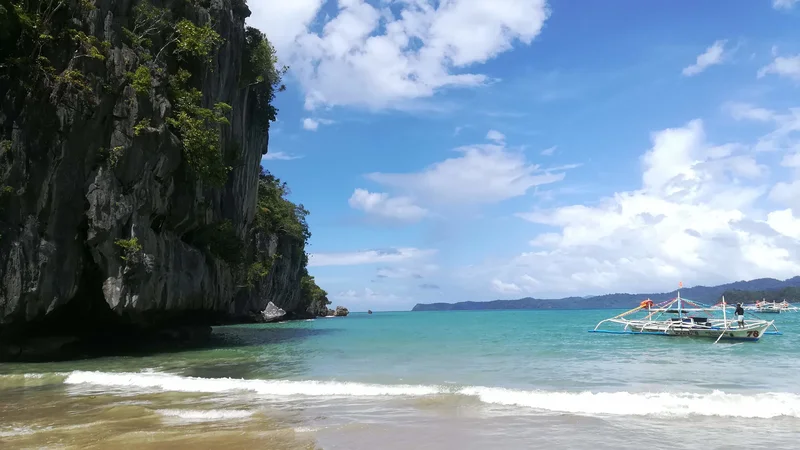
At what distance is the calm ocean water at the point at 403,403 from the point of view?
7469 mm

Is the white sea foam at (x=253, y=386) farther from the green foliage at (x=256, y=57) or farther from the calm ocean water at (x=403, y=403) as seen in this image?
the green foliage at (x=256, y=57)

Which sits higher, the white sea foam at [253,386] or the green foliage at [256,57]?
the green foliage at [256,57]

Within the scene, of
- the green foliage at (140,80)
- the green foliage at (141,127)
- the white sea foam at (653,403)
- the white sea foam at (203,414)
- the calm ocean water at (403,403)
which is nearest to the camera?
the calm ocean water at (403,403)

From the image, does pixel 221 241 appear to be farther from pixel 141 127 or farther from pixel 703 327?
pixel 703 327

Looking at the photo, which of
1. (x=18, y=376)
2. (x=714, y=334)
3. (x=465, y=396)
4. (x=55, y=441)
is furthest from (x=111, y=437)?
(x=714, y=334)

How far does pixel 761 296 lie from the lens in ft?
412

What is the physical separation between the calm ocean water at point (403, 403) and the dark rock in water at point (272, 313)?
106ft

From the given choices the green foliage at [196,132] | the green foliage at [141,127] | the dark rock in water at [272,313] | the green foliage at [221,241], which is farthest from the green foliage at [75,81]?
the dark rock in water at [272,313]

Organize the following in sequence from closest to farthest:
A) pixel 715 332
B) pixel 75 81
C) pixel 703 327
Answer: pixel 75 81
pixel 715 332
pixel 703 327

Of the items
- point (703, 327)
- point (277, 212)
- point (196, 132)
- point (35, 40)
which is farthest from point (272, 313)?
point (35, 40)

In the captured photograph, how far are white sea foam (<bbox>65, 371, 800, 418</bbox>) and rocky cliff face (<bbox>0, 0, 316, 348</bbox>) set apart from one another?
4.67m

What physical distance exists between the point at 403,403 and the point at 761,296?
476 feet

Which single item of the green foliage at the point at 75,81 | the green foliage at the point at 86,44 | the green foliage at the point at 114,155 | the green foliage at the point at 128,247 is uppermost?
the green foliage at the point at 86,44

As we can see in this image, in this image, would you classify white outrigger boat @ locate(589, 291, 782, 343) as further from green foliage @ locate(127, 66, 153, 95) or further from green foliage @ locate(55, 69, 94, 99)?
green foliage @ locate(55, 69, 94, 99)
